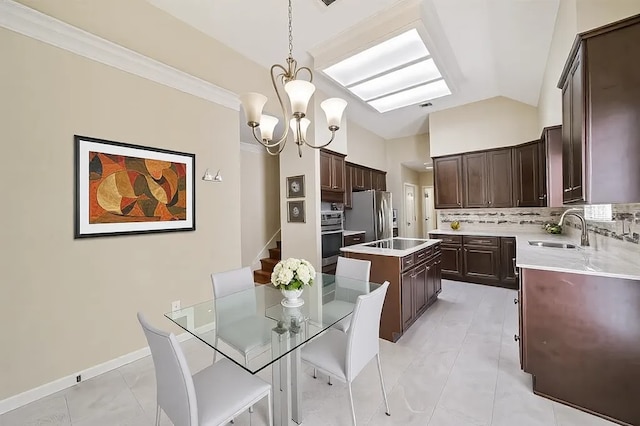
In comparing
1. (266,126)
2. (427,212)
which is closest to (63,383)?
(266,126)

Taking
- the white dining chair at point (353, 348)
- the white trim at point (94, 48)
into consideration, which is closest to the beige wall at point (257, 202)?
the white trim at point (94, 48)

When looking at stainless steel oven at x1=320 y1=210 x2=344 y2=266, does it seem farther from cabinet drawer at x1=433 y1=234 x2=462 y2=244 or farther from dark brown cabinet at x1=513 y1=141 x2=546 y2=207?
dark brown cabinet at x1=513 y1=141 x2=546 y2=207

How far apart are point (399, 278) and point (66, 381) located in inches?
113

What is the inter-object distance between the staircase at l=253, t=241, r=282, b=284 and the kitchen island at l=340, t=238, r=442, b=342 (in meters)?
2.18

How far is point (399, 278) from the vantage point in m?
2.62

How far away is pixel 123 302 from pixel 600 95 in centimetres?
378

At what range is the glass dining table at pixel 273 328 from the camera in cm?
144

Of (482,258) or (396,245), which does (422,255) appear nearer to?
(396,245)

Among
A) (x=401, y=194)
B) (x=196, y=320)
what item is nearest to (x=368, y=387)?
(x=196, y=320)

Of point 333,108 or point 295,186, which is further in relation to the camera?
point 295,186

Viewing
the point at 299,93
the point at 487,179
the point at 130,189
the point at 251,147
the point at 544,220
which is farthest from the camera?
the point at 251,147

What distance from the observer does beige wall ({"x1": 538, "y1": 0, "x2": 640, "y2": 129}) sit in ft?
5.02

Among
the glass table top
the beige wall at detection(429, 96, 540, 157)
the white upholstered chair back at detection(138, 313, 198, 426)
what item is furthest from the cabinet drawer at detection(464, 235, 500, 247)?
the white upholstered chair back at detection(138, 313, 198, 426)

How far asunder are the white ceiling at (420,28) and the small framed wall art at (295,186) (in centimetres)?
128
